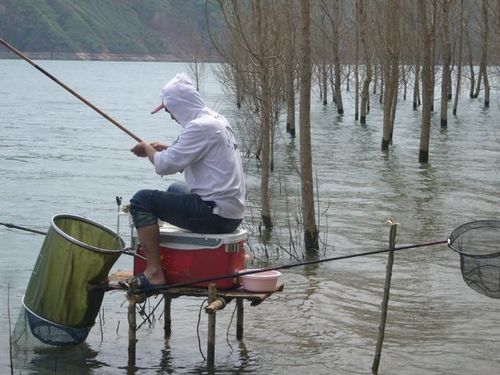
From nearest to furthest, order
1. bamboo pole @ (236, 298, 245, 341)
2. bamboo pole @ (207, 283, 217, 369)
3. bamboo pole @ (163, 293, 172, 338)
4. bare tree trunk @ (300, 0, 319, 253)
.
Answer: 1. bamboo pole @ (207, 283, 217, 369)
2. bamboo pole @ (236, 298, 245, 341)
3. bamboo pole @ (163, 293, 172, 338)
4. bare tree trunk @ (300, 0, 319, 253)

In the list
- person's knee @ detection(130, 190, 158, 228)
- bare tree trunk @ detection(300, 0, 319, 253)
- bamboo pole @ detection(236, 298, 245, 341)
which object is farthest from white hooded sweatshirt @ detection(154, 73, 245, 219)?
bare tree trunk @ detection(300, 0, 319, 253)

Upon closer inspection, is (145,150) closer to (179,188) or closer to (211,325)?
(179,188)

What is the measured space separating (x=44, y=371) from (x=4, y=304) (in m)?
3.08

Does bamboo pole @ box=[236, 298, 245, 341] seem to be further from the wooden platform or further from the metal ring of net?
the metal ring of net

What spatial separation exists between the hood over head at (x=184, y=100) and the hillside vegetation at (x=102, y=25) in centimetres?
14449

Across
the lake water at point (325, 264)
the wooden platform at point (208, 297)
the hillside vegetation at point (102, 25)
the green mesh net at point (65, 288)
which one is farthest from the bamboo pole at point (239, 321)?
the hillside vegetation at point (102, 25)

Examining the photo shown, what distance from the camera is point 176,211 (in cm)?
793

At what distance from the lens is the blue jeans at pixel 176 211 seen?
7926mm

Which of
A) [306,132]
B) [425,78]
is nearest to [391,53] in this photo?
[425,78]

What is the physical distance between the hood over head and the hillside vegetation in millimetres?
144492

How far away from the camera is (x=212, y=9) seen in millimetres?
137500

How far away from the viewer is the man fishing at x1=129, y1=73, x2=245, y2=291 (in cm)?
790

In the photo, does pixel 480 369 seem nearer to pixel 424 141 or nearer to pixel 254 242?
pixel 254 242

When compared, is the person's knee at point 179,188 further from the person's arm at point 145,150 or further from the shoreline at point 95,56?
the shoreline at point 95,56
